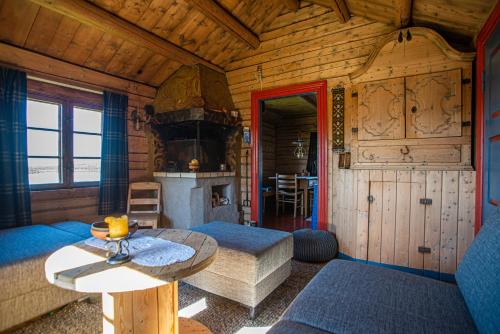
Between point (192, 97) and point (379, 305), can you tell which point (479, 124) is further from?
point (192, 97)

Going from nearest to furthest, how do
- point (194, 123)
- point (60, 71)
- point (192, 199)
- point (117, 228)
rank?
point (117, 228) < point (60, 71) < point (192, 199) < point (194, 123)

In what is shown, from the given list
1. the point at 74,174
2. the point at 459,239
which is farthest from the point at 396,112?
the point at 74,174

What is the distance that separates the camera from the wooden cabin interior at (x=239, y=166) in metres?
1.20

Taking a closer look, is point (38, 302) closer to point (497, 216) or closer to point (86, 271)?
point (86, 271)

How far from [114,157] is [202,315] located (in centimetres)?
241

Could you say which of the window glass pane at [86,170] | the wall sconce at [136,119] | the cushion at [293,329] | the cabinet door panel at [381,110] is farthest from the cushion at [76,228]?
the cabinet door panel at [381,110]

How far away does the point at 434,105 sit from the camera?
2.39 metres

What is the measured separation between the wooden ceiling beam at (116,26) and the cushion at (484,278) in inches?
133

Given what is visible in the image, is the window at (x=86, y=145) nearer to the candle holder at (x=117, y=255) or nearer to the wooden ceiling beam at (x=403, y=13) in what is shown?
the candle holder at (x=117, y=255)

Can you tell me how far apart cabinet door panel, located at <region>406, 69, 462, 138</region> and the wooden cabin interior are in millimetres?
13

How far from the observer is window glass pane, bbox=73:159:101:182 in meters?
3.11

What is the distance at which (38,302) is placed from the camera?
1.74 metres

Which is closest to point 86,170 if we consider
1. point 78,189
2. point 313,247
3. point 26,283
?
point 78,189

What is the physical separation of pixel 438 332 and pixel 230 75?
3966 mm
